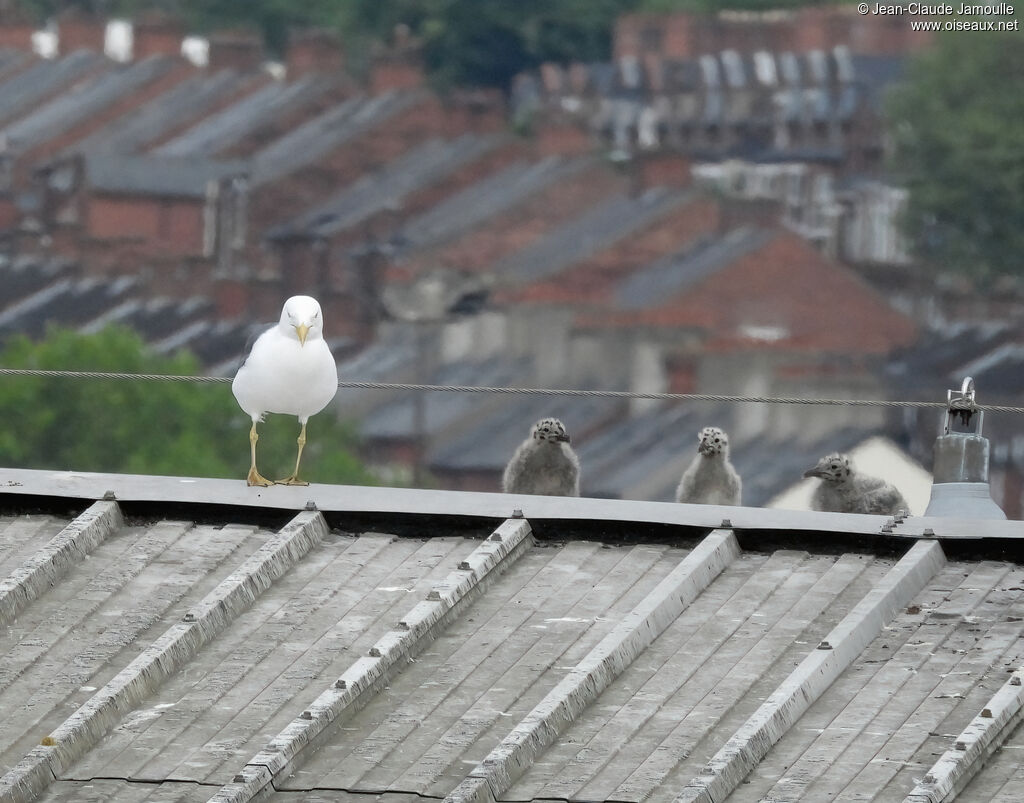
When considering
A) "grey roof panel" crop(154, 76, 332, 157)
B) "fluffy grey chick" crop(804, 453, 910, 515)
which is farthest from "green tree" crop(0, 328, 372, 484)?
"fluffy grey chick" crop(804, 453, 910, 515)

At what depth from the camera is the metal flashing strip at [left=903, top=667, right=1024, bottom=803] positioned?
26.2ft

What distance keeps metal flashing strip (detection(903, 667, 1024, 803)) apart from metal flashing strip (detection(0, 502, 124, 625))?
340 cm

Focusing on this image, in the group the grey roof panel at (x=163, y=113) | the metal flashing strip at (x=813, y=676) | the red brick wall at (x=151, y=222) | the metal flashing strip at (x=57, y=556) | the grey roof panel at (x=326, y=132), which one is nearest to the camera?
the metal flashing strip at (x=813, y=676)

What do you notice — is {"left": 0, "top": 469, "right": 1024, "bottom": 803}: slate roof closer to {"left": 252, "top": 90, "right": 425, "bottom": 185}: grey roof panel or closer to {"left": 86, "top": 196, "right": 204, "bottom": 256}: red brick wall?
{"left": 86, "top": 196, "right": 204, "bottom": 256}: red brick wall

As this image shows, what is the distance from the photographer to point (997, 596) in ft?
31.0

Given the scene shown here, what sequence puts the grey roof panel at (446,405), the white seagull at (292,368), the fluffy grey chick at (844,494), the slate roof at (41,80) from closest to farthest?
the white seagull at (292,368) → the fluffy grey chick at (844,494) → the grey roof panel at (446,405) → the slate roof at (41,80)

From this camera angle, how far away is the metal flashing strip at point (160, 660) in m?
8.51

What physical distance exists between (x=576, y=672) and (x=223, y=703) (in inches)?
45.4

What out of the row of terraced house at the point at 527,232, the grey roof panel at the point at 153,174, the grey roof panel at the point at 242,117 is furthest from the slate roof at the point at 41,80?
the grey roof panel at the point at 153,174

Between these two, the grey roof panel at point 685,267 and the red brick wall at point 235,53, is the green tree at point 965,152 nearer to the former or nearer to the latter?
the grey roof panel at point 685,267

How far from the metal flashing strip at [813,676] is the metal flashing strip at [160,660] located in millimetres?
1935

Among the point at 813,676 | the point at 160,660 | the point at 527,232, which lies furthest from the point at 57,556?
the point at 527,232

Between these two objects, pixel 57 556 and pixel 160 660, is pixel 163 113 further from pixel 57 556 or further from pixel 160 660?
pixel 160 660

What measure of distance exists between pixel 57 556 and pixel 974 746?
355 centimetres
